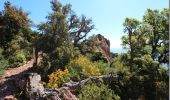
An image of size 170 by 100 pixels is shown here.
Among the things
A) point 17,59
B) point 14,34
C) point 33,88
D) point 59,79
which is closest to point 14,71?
point 17,59

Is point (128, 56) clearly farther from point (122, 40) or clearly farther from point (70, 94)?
point (70, 94)

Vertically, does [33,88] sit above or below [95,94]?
above

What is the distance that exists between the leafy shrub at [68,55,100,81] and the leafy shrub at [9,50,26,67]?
842cm

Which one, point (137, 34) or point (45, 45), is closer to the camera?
point (137, 34)

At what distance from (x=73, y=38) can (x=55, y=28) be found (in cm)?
297

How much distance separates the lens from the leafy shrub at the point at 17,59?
34.7 meters

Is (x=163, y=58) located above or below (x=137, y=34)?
below

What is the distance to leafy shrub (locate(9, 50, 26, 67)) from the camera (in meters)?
34.7

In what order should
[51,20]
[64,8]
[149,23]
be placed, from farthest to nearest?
[64,8] → [51,20] → [149,23]

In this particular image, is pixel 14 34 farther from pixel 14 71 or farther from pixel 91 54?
pixel 91 54

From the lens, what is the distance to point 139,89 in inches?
978

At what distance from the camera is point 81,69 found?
27094 mm

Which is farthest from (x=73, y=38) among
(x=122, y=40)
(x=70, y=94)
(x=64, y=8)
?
(x=70, y=94)

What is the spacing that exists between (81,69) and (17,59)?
10324 mm
